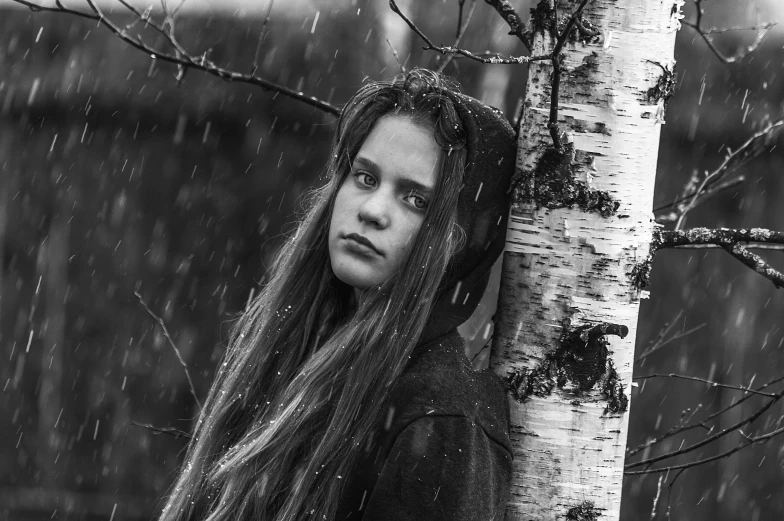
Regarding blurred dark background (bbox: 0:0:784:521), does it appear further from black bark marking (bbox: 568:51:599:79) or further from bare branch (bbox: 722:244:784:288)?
black bark marking (bbox: 568:51:599:79)

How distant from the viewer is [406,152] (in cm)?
167

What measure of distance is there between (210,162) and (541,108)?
6.03m

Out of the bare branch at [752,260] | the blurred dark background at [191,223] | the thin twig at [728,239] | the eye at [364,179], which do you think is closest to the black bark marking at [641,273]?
the thin twig at [728,239]

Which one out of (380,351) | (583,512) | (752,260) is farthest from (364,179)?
(752,260)

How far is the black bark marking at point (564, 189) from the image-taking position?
1.66 m

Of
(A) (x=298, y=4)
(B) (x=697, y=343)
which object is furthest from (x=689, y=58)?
(A) (x=298, y=4)

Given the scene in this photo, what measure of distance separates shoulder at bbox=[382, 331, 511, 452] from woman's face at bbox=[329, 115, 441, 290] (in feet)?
0.69

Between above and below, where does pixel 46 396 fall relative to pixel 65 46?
below

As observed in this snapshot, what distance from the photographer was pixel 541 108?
67.8 inches

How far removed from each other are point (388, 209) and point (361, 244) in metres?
0.10

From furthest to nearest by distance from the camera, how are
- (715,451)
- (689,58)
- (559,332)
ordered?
(715,451) < (689,58) < (559,332)

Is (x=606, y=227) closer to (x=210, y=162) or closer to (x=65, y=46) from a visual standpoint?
(x=210, y=162)

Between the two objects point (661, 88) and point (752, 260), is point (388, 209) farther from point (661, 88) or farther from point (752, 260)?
point (752, 260)

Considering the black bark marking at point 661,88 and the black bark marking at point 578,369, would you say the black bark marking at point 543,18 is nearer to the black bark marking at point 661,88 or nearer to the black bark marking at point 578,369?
the black bark marking at point 661,88
